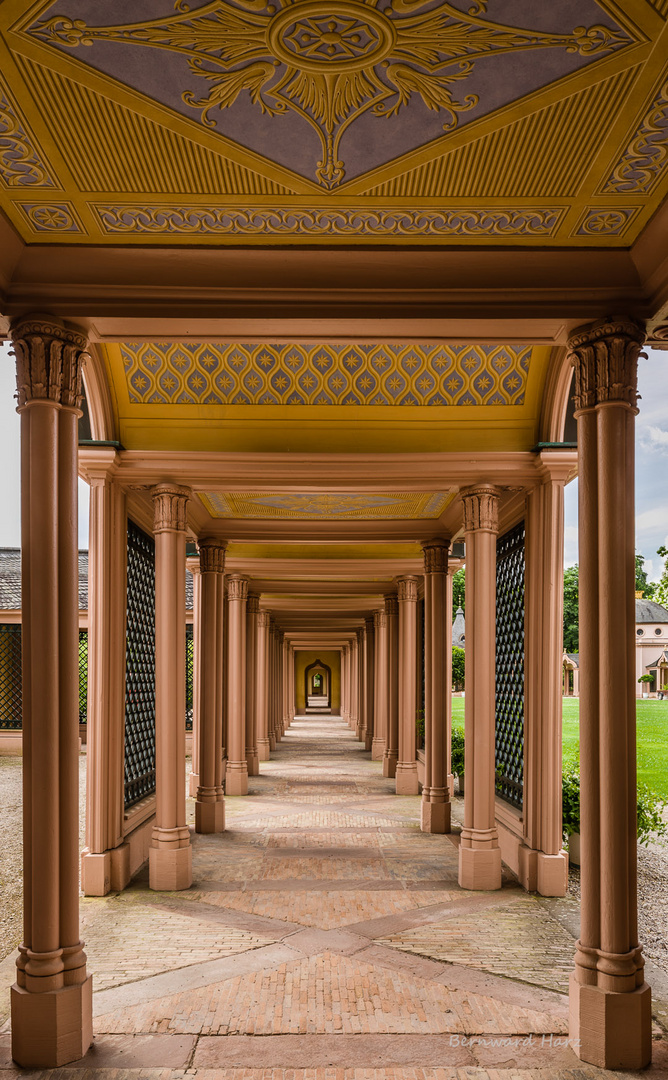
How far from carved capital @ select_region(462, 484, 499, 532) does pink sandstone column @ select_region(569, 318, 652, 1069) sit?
11.4 ft

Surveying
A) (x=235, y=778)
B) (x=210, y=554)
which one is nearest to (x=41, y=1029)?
(x=210, y=554)

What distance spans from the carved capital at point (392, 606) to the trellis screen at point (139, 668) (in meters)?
8.19

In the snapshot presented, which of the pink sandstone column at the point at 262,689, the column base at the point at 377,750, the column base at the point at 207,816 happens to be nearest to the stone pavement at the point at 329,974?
the column base at the point at 207,816

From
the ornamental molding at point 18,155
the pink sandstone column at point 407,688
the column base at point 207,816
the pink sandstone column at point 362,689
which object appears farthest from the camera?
the pink sandstone column at point 362,689

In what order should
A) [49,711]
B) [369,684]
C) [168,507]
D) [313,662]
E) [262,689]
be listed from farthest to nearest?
[313,662], [369,684], [262,689], [168,507], [49,711]

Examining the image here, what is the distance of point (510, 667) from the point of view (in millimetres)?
9906

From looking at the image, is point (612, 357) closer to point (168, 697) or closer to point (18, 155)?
point (18, 155)

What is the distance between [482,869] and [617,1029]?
4027 millimetres

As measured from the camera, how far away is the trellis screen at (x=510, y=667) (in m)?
9.48

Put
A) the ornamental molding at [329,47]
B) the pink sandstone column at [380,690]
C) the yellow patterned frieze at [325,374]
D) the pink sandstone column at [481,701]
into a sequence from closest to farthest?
the ornamental molding at [329,47] → the yellow patterned frieze at [325,374] → the pink sandstone column at [481,701] → the pink sandstone column at [380,690]

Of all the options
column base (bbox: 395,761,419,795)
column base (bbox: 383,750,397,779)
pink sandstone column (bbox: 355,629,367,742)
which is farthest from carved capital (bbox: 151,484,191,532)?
pink sandstone column (bbox: 355,629,367,742)

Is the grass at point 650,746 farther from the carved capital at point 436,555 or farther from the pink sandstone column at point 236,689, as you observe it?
the pink sandstone column at point 236,689

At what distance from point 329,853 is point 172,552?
462 cm

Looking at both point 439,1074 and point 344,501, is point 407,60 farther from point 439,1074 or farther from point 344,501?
point 344,501
